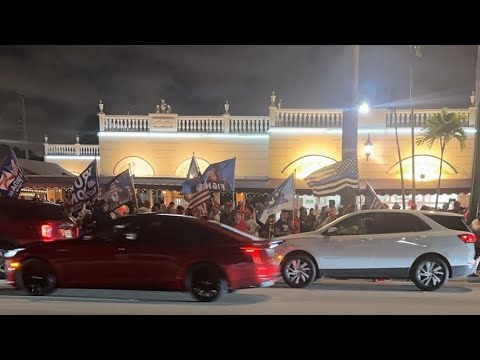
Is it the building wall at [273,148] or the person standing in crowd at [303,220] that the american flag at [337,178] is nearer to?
the person standing in crowd at [303,220]

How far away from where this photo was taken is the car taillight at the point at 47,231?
1073 centimetres

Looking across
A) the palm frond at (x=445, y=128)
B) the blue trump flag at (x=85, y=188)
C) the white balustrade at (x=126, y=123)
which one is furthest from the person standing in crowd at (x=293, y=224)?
the white balustrade at (x=126, y=123)

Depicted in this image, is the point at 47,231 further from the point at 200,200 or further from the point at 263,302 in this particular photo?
the point at 200,200

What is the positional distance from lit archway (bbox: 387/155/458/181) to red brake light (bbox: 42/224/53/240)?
48.9 ft

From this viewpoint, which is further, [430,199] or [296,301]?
[430,199]

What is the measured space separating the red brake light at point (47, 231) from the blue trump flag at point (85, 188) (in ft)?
16.3

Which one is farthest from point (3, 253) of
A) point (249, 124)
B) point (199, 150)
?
point (249, 124)

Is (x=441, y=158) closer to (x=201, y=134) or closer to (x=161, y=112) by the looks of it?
(x=201, y=134)

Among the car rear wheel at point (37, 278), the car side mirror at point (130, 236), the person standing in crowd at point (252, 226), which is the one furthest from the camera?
the person standing in crowd at point (252, 226)

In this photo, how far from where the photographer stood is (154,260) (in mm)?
8609

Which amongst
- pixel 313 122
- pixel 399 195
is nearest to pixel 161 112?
pixel 313 122

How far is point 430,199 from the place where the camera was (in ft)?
72.1

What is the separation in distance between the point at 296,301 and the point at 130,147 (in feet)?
50.7

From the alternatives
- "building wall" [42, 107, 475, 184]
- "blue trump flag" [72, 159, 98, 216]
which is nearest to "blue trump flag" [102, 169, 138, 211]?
"blue trump flag" [72, 159, 98, 216]
